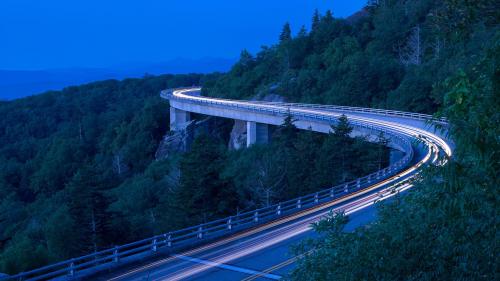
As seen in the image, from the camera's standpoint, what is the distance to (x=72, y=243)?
79.1ft

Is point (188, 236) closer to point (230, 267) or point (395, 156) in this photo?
point (230, 267)

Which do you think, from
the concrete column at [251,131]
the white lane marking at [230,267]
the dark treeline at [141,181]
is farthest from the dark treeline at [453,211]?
the concrete column at [251,131]

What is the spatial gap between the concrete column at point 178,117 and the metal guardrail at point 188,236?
4294 cm

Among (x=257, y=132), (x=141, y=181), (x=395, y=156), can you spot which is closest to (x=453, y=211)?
(x=395, y=156)

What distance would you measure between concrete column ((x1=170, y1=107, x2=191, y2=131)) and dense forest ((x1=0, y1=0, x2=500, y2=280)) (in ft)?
13.6

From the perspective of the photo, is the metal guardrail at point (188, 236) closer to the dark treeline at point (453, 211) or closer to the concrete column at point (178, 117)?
the dark treeline at point (453, 211)

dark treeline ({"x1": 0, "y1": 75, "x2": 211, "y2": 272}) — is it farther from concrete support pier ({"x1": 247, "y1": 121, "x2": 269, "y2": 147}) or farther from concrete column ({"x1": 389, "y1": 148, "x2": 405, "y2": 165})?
concrete column ({"x1": 389, "y1": 148, "x2": 405, "y2": 165})

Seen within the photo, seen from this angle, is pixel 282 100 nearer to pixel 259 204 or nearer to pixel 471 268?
pixel 259 204

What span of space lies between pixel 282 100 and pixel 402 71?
654 inches

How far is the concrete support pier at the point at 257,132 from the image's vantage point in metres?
59.8

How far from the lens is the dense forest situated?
6418 mm

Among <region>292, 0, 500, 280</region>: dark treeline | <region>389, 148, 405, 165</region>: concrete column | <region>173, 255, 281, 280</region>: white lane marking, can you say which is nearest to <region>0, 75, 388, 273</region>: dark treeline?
<region>389, 148, 405, 165</region>: concrete column

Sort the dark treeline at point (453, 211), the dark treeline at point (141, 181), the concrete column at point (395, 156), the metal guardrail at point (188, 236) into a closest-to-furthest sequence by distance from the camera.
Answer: the dark treeline at point (453, 211)
the metal guardrail at point (188, 236)
the dark treeline at point (141, 181)
the concrete column at point (395, 156)

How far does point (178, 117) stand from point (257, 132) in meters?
22.4
